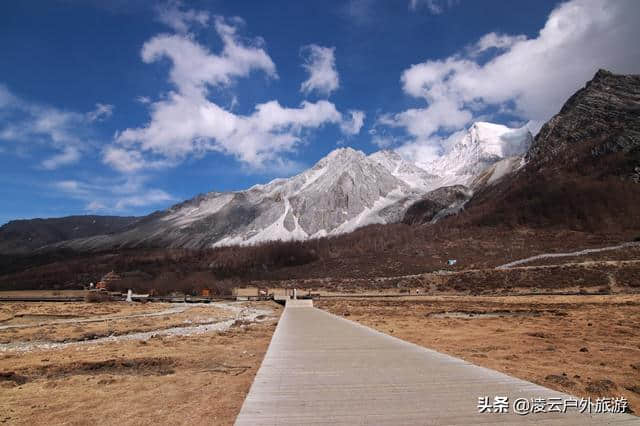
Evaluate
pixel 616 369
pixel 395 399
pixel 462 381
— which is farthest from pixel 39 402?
pixel 616 369

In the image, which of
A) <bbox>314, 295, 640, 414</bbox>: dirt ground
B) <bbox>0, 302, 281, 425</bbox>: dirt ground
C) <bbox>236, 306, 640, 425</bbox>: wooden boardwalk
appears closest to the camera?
<bbox>236, 306, 640, 425</bbox>: wooden boardwalk

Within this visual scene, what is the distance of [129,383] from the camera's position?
10.2m

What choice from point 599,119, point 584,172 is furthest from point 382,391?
point 599,119

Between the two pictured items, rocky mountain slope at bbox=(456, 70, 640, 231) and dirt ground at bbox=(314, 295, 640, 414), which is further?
rocky mountain slope at bbox=(456, 70, 640, 231)

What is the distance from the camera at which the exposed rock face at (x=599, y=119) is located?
132 meters

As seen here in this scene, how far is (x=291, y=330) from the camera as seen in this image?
16781 mm

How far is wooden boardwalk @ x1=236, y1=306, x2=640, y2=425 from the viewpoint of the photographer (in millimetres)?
5691

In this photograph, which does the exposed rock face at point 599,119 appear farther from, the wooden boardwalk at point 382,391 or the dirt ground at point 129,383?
the dirt ground at point 129,383

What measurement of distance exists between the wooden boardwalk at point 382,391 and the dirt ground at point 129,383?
1188mm

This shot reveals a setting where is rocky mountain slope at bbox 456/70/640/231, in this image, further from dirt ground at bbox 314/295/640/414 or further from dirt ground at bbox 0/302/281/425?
dirt ground at bbox 0/302/281/425

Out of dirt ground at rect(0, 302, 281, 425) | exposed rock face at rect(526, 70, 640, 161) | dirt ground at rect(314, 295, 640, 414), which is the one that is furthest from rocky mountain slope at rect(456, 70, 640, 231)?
dirt ground at rect(0, 302, 281, 425)

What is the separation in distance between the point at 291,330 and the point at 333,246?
501ft

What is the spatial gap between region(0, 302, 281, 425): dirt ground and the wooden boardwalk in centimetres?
119

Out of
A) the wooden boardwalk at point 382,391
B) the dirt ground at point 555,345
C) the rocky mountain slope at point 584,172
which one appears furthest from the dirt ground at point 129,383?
the rocky mountain slope at point 584,172
